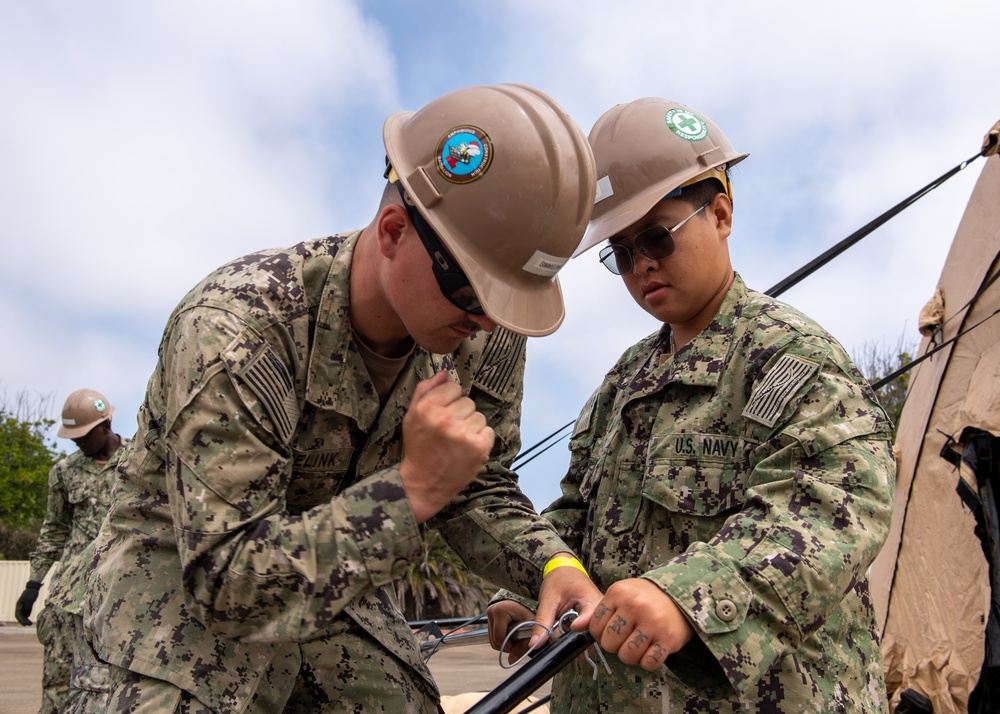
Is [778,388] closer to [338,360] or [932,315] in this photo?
[338,360]

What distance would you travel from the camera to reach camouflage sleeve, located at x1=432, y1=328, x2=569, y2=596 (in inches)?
112

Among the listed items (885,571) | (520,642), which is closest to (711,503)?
(520,642)

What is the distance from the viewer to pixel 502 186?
2.34 m

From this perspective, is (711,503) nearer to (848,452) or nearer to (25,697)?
(848,452)

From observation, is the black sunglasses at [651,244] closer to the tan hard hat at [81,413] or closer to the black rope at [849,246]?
the black rope at [849,246]

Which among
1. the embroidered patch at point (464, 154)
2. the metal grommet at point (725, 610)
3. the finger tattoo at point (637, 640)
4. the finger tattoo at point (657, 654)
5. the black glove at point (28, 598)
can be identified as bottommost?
the black glove at point (28, 598)

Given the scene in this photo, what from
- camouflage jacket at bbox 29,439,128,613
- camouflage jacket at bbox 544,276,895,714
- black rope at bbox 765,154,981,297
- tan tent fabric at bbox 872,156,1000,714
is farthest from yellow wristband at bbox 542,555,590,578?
camouflage jacket at bbox 29,439,128,613

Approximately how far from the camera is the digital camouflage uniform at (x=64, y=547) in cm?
709

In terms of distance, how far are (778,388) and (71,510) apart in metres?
8.03

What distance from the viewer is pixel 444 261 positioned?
236cm

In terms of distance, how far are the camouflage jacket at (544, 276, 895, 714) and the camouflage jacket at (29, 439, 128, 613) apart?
6.20m

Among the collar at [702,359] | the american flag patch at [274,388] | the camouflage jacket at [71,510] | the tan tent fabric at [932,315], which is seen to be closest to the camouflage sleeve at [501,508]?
the collar at [702,359]

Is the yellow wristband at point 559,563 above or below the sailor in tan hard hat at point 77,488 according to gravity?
above

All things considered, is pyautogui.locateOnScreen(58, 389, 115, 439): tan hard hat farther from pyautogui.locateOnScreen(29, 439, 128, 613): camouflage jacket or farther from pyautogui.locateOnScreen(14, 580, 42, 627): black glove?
pyautogui.locateOnScreen(14, 580, 42, 627): black glove
